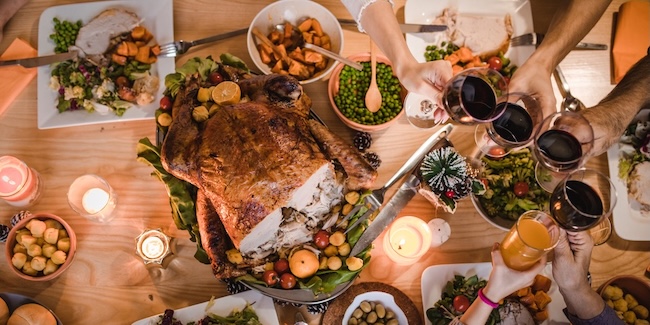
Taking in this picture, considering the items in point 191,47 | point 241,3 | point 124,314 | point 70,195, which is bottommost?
point 124,314

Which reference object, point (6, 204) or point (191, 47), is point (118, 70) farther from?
point (6, 204)

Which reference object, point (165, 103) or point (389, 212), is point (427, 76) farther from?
point (165, 103)

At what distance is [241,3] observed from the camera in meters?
1.88

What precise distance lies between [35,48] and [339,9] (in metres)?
1.23

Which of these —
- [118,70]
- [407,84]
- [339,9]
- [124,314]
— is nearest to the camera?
[407,84]

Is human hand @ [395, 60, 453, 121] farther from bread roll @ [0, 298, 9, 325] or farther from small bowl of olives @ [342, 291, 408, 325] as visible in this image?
bread roll @ [0, 298, 9, 325]

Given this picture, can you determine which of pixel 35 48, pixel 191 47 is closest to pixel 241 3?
pixel 191 47

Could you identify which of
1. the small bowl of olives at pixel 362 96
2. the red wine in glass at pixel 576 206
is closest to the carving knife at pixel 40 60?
the small bowl of olives at pixel 362 96

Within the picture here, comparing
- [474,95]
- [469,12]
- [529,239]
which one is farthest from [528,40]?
[529,239]

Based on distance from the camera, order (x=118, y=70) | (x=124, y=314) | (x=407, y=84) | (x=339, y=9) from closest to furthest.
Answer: (x=407, y=84) < (x=124, y=314) < (x=118, y=70) < (x=339, y=9)

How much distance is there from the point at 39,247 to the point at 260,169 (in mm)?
817

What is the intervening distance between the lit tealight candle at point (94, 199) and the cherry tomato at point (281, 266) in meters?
0.66

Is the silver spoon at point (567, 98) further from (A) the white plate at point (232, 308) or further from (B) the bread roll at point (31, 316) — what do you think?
(B) the bread roll at point (31, 316)

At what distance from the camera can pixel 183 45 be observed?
1752 mm
